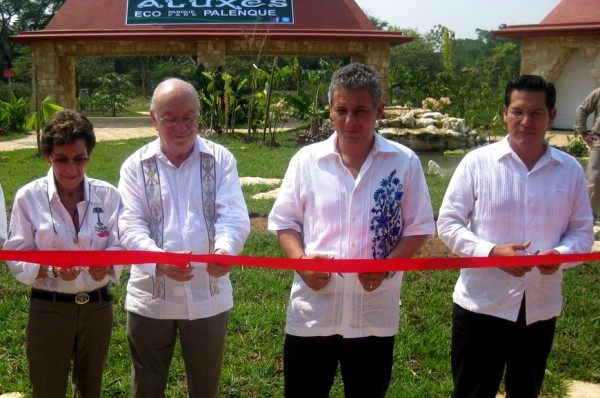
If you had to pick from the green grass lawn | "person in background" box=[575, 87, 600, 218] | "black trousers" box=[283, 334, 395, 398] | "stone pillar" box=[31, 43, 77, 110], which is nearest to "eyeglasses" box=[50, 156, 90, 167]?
"black trousers" box=[283, 334, 395, 398]

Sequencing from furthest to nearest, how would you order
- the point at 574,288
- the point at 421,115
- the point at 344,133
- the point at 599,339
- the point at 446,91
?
the point at 446,91 → the point at 421,115 → the point at 574,288 → the point at 599,339 → the point at 344,133

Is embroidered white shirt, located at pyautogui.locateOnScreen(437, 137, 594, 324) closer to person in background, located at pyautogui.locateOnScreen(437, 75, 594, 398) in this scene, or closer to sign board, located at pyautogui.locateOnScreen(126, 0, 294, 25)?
person in background, located at pyautogui.locateOnScreen(437, 75, 594, 398)

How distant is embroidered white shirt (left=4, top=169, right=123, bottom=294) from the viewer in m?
2.90

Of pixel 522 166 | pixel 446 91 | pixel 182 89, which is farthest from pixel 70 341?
pixel 446 91

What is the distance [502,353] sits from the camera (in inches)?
117

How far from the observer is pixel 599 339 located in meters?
4.50

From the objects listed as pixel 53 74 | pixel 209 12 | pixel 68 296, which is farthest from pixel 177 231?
pixel 53 74

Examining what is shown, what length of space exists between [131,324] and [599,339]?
3.10 meters

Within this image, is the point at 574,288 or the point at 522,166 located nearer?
the point at 522,166

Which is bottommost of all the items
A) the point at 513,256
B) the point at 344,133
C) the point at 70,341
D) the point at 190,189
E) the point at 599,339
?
Result: the point at 599,339

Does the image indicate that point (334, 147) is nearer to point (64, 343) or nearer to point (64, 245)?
point (64, 245)

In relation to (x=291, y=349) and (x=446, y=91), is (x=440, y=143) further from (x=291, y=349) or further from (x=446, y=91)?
(x=291, y=349)

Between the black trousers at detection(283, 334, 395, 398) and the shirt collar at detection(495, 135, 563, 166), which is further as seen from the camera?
the shirt collar at detection(495, 135, 563, 166)

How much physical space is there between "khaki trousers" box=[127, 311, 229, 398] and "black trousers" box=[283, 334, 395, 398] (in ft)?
1.20
